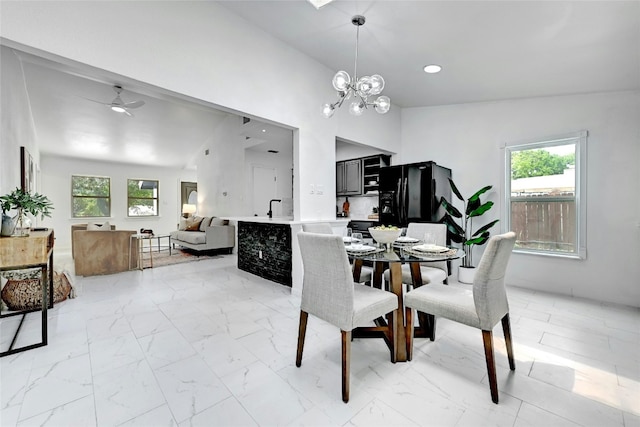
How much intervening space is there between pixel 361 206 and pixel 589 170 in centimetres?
350

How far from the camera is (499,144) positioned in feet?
13.3

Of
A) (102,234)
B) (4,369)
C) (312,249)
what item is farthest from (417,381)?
(102,234)

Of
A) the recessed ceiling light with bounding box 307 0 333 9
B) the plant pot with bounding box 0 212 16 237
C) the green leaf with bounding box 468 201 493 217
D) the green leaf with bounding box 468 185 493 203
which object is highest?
the recessed ceiling light with bounding box 307 0 333 9

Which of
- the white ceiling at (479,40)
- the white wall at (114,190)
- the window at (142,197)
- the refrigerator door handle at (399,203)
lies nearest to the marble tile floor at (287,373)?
the refrigerator door handle at (399,203)

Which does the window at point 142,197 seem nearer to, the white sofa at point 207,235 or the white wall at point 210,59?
the white sofa at point 207,235

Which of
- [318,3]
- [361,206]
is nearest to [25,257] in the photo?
[318,3]

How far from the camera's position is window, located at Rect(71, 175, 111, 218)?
7965 mm

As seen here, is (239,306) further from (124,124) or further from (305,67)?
(124,124)

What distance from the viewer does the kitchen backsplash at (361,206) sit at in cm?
571

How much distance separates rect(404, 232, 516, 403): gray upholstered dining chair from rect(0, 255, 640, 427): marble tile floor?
26 cm

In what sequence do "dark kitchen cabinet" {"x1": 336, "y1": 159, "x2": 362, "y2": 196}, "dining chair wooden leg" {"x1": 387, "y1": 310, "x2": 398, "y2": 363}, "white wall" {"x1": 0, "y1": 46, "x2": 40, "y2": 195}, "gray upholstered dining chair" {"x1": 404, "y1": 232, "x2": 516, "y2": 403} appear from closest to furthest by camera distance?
1. "gray upholstered dining chair" {"x1": 404, "y1": 232, "x2": 516, "y2": 403}
2. "dining chair wooden leg" {"x1": 387, "y1": 310, "x2": 398, "y2": 363}
3. "white wall" {"x1": 0, "y1": 46, "x2": 40, "y2": 195}
4. "dark kitchen cabinet" {"x1": 336, "y1": 159, "x2": 362, "y2": 196}

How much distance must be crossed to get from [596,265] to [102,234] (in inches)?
282

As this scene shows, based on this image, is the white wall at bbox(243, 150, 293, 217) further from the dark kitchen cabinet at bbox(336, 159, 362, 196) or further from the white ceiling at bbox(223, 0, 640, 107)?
the white ceiling at bbox(223, 0, 640, 107)

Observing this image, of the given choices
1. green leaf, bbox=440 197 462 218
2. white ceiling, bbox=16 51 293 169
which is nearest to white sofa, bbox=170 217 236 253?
white ceiling, bbox=16 51 293 169
